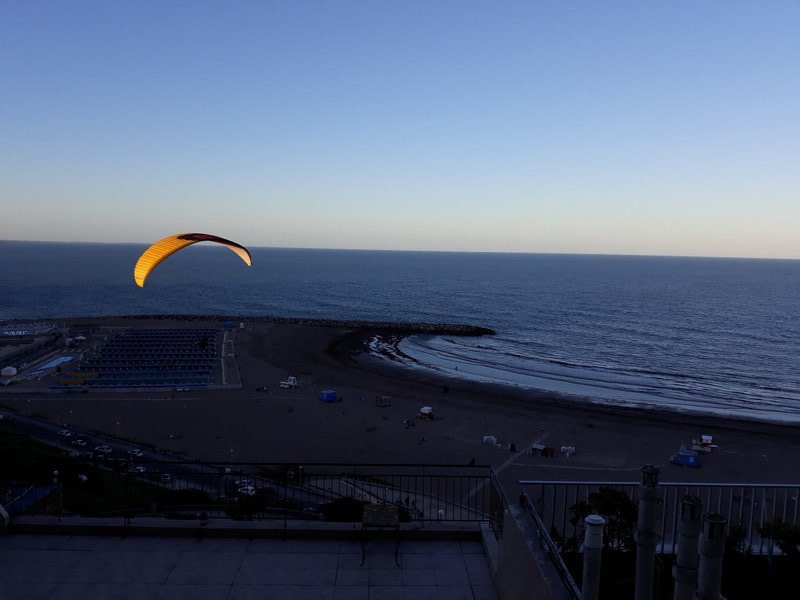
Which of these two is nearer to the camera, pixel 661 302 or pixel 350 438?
pixel 350 438

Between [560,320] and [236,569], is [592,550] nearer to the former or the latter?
[236,569]

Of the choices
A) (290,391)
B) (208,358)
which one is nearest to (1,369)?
(208,358)

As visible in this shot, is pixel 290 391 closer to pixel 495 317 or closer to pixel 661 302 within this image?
pixel 495 317

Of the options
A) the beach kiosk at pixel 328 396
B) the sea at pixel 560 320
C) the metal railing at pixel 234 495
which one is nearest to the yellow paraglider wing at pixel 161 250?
the metal railing at pixel 234 495

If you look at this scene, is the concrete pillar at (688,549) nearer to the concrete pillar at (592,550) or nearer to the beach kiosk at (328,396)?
the concrete pillar at (592,550)

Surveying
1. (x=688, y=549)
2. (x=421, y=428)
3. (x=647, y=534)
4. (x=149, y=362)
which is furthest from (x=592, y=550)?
(x=149, y=362)
